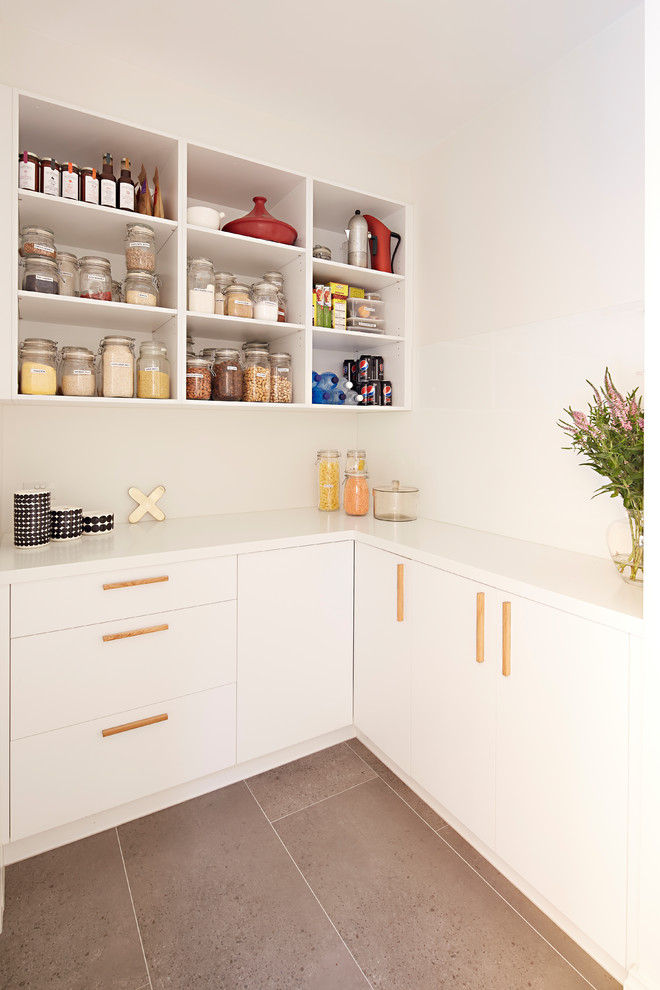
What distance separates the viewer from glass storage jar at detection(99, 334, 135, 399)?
6.10 feet

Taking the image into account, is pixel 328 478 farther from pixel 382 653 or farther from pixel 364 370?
pixel 382 653

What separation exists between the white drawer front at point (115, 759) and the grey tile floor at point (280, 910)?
0.47ft

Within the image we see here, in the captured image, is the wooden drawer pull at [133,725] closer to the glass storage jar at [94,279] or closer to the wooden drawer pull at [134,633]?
the wooden drawer pull at [134,633]

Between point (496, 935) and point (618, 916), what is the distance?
1.07 ft

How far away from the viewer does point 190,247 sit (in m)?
2.09

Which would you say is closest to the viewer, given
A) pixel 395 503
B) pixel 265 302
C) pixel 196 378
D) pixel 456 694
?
pixel 456 694

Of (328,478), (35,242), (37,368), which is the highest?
(35,242)

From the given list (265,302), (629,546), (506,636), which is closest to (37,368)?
(265,302)

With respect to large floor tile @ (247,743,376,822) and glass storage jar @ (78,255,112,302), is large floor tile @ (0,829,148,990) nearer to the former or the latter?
large floor tile @ (247,743,376,822)

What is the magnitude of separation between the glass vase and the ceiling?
1.47 m

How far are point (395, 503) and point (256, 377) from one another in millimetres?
782

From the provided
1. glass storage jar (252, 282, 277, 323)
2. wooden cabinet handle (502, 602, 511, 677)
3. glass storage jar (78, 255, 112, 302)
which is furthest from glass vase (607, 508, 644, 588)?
glass storage jar (78, 255, 112, 302)

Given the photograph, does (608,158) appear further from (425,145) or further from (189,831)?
(189,831)

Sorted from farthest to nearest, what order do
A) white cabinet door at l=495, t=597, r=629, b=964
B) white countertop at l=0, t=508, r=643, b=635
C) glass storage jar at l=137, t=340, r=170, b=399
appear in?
1. glass storage jar at l=137, t=340, r=170, b=399
2. white countertop at l=0, t=508, r=643, b=635
3. white cabinet door at l=495, t=597, r=629, b=964
